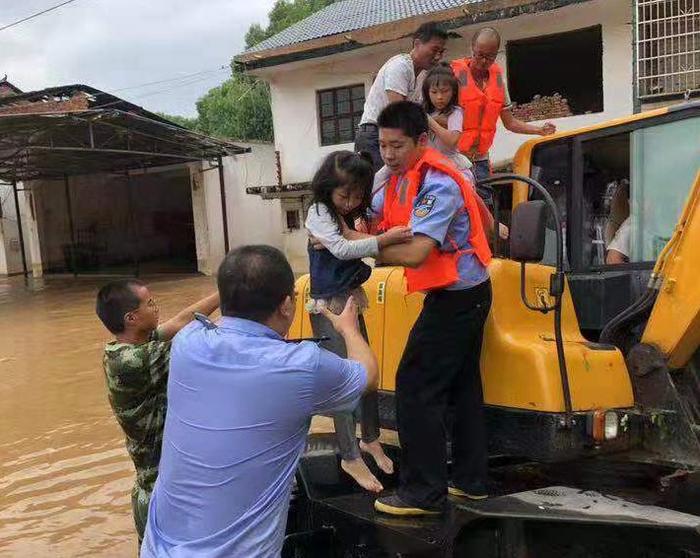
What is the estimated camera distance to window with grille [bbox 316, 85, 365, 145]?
1572cm

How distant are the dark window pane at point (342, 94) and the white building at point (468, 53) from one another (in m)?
0.02

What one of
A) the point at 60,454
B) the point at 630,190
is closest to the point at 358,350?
the point at 630,190

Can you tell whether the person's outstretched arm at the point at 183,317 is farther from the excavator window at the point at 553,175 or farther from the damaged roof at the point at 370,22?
the damaged roof at the point at 370,22

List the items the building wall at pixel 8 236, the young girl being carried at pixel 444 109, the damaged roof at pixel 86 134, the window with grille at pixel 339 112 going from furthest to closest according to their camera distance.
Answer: the building wall at pixel 8 236 < the window with grille at pixel 339 112 < the damaged roof at pixel 86 134 < the young girl being carried at pixel 444 109

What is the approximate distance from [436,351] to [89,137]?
14567mm

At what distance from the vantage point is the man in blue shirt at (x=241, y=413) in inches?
70.1

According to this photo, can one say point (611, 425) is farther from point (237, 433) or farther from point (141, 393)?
point (141, 393)

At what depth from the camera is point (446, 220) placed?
253 centimetres

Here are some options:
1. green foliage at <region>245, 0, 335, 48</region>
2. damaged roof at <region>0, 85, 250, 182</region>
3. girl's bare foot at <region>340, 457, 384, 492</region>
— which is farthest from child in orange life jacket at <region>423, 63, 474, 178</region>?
green foliage at <region>245, 0, 335, 48</region>

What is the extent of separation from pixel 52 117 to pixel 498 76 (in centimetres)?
1084

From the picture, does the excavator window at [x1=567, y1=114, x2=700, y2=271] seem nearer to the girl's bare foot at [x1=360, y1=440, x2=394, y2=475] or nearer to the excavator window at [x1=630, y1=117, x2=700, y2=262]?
the excavator window at [x1=630, y1=117, x2=700, y2=262]

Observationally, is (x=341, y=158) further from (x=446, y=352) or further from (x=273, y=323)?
(x=273, y=323)

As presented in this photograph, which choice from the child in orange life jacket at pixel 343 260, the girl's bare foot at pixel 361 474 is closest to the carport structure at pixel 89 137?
the child in orange life jacket at pixel 343 260

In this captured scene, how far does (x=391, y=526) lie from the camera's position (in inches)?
102
